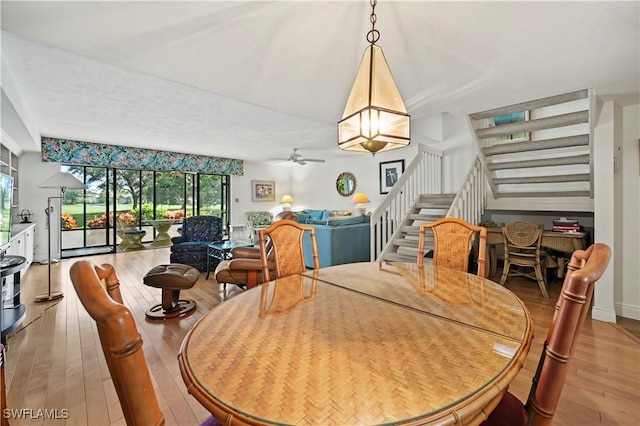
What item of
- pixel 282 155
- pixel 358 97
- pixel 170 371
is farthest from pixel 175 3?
pixel 282 155

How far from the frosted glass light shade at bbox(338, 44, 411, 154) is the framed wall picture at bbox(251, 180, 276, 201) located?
750 centimetres

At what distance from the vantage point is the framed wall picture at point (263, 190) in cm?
886

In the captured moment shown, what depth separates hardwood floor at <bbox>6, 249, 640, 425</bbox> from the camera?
161 centimetres

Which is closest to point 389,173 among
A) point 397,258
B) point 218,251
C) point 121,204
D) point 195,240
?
point 397,258

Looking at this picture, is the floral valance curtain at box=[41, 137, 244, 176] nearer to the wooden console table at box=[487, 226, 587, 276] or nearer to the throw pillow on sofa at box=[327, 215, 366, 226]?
the throw pillow on sofa at box=[327, 215, 366, 226]

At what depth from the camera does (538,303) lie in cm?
321

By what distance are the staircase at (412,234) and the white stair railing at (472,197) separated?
0.36 meters

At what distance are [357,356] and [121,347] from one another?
23.9 inches

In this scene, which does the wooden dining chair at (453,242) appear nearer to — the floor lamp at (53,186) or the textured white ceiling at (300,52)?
the textured white ceiling at (300,52)

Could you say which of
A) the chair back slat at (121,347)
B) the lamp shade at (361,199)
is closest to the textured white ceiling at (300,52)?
the chair back slat at (121,347)

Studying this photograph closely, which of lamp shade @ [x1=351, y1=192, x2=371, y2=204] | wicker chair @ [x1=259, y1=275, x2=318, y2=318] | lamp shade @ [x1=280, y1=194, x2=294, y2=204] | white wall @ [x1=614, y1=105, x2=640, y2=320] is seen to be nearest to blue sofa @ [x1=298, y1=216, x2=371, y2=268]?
lamp shade @ [x1=351, y1=192, x2=371, y2=204]

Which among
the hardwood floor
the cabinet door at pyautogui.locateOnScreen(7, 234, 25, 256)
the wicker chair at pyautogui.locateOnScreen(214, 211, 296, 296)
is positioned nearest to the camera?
the hardwood floor

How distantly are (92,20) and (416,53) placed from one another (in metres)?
2.26

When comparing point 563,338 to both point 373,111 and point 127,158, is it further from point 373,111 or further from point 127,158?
point 127,158
